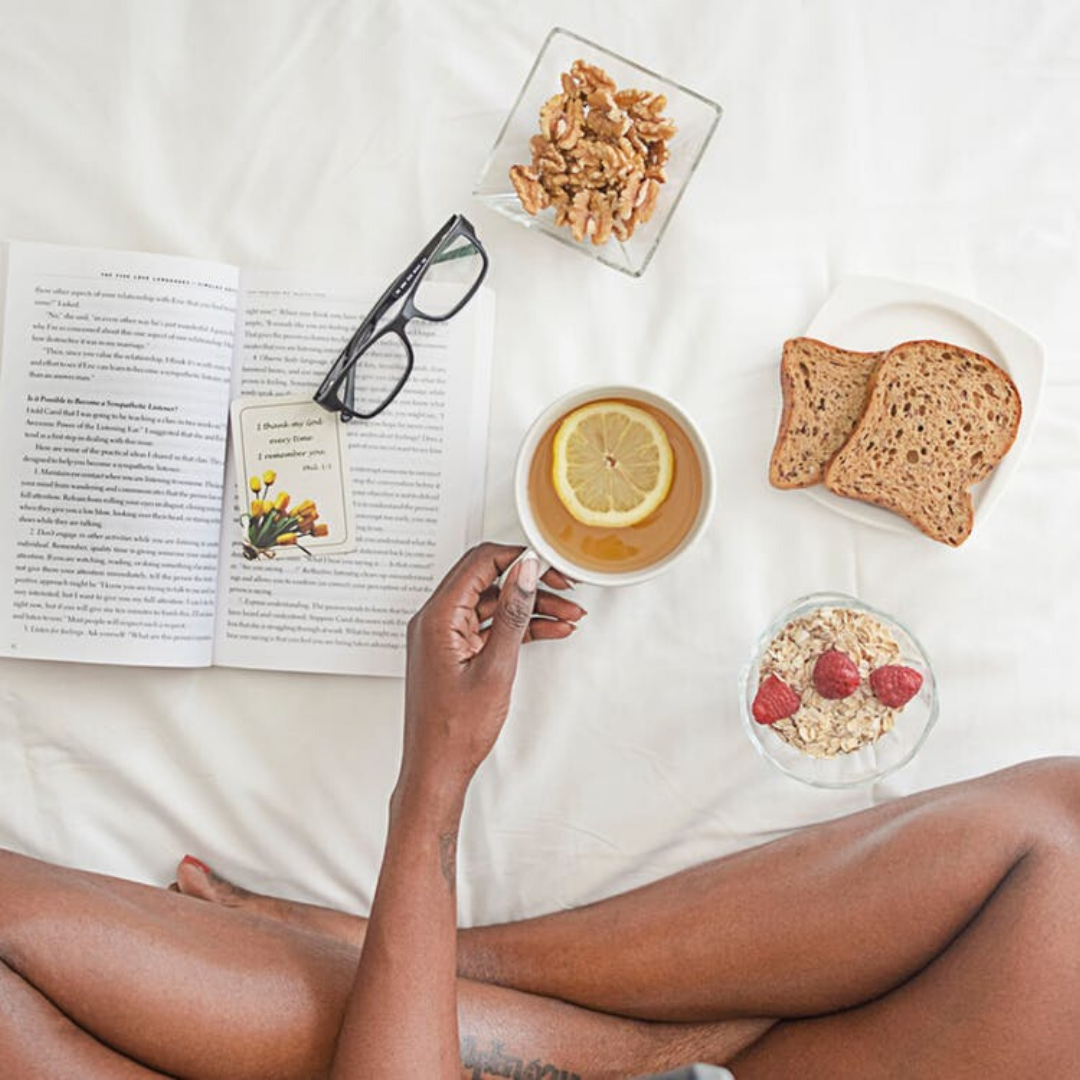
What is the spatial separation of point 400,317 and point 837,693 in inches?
21.3

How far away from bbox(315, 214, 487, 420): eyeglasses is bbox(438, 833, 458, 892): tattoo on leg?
0.41m

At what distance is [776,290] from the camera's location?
1.20 meters

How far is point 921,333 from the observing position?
1.19 m

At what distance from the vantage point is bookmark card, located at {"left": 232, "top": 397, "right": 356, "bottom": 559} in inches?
46.9

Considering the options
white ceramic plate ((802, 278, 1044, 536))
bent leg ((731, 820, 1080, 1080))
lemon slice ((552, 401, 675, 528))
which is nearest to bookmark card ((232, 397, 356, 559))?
lemon slice ((552, 401, 675, 528))

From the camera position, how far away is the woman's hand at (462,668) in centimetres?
104

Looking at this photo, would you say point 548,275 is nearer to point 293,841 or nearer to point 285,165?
point 285,165

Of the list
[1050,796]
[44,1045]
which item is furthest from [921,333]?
[44,1045]

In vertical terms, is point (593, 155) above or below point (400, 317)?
above

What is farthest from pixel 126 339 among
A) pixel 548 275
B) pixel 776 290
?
pixel 776 290

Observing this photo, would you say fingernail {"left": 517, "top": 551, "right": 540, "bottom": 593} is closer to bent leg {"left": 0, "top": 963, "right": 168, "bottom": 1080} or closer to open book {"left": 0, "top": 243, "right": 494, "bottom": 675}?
open book {"left": 0, "top": 243, "right": 494, "bottom": 675}

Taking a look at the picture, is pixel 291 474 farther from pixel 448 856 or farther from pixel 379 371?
pixel 448 856

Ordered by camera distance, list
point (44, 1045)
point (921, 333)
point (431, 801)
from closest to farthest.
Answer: point (44, 1045), point (431, 801), point (921, 333)

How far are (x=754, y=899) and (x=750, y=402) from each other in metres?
0.47
